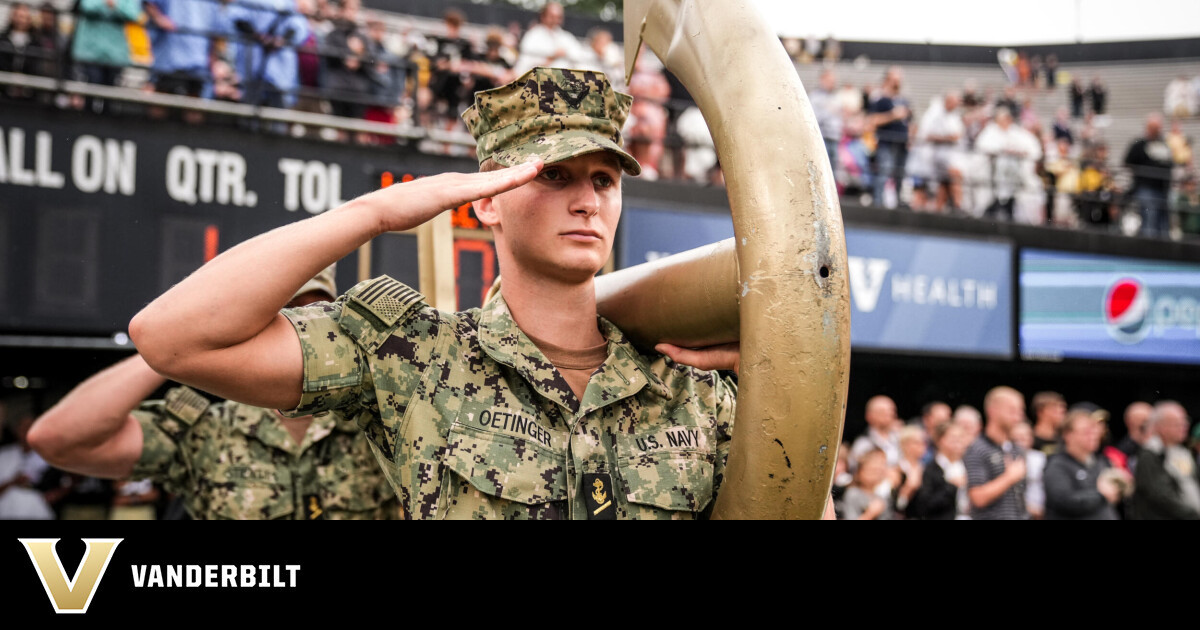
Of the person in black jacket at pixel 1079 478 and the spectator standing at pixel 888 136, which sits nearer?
the person in black jacket at pixel 1079 478

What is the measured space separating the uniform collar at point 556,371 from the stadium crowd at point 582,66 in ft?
19.9

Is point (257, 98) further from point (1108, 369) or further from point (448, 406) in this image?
point (1108, 369)

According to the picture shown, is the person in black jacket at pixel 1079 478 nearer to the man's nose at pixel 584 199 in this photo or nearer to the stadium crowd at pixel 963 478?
the stadium crowd at pixel 963 478

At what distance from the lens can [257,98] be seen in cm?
772

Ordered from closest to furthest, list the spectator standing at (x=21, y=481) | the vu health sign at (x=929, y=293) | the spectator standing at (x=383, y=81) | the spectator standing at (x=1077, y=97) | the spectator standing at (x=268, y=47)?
the spectator standing at (x=21, y=481)
the spectator standing at (x=268, y=47)
the spectator standing at (x=383, y=81)
the vu health sign at (x=929, y=293)
the spectator standing at (x=1077, y=97)

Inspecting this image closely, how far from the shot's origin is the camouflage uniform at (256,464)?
11.3ft

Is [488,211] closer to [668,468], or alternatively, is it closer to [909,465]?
[668,468]

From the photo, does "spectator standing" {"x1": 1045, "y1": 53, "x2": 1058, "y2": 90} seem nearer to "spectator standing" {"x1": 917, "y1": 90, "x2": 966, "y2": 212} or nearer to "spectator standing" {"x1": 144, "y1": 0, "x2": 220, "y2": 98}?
"spectator standing" {"x1": 917, "y1": 90, "x2": 966, "y2": 212}

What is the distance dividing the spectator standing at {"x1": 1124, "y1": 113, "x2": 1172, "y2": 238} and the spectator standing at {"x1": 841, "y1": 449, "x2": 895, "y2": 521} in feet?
25.4

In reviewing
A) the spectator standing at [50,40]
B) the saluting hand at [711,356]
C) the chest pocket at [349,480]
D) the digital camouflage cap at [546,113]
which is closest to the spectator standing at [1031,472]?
the chest pocket at [349,480]

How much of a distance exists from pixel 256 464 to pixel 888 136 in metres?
8.67
